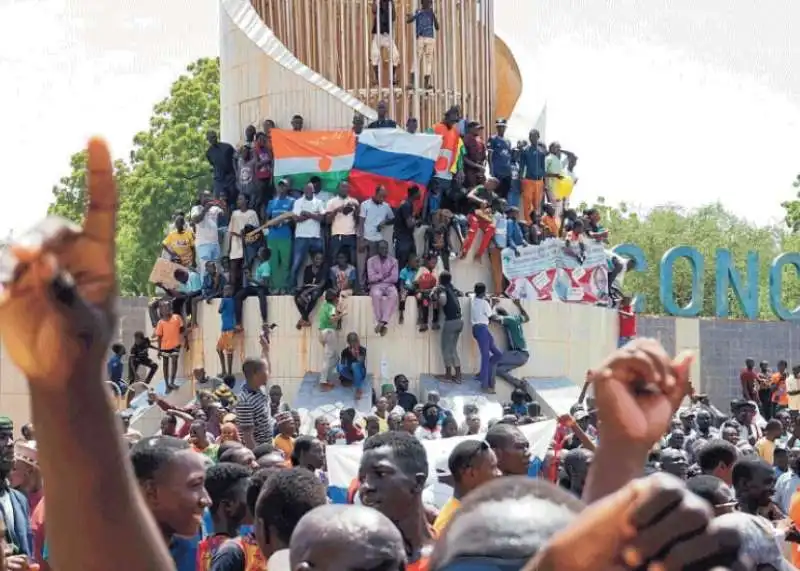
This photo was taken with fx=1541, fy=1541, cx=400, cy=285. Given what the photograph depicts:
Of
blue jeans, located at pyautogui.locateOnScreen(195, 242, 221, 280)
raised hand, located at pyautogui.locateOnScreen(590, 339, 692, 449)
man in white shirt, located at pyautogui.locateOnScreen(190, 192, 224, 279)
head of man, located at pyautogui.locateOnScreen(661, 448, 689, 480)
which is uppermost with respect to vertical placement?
man in white shirt, located at pyautogui.locateOnScreen(190, 192, 224, 279)

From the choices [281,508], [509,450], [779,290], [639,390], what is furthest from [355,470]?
[779,290]

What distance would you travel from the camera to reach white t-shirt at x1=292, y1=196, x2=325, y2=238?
804 inches

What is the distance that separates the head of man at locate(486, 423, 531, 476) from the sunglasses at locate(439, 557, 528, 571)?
4.09m

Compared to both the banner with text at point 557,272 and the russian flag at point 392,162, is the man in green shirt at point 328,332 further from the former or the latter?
the banner with text at point 557,272

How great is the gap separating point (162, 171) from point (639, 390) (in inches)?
1431

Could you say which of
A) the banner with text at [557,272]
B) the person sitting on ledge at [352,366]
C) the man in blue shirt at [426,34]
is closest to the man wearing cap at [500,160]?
the banner with text at [557,272]

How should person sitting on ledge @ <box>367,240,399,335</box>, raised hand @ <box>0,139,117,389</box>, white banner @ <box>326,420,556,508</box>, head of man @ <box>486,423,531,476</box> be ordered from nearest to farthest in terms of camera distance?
1. raised hand @ <box>0,139,117,389</box>
2. head of man @ <box>486,423,531,476</box>
3. white banner @ <box>326,420,556,508</box>
4. person sitting on ledge @ <box>367,240,399,335</box>

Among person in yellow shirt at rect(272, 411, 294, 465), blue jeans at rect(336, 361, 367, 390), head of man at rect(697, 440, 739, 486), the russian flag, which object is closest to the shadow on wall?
the russian flag

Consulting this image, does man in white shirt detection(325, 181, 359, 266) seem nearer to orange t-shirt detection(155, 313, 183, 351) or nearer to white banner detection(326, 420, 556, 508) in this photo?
orange t-shirt detection(155, 313, 183, 351)

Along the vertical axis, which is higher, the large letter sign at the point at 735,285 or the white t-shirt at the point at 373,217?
the white t-shirt at the point at 373,217

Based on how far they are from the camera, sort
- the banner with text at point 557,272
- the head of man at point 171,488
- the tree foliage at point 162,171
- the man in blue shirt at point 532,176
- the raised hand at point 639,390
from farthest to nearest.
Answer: the tree foliage at point 162,171 → the man in blue shirt at point 532,176 → the banner with text at point 557,272 → the head of man at point 171,488 → the raised hand at point 639,390

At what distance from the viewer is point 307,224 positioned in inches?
805

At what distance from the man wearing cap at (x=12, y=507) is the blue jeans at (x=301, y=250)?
45.8 feet

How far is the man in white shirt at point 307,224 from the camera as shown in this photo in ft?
67.0
